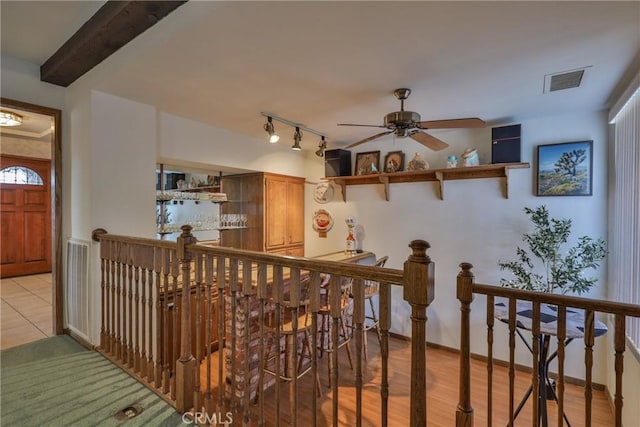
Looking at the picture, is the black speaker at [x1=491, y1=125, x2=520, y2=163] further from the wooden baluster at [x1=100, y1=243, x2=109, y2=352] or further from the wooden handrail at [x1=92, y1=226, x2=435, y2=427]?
the wooden baluster at [x1=100, y1=243, x2=109, y2=352]

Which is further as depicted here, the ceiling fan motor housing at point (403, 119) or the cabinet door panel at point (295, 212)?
the cabinet door panel at point (295, 212)

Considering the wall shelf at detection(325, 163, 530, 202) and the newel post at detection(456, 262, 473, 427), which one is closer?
the newel post at detection(456, 262, 473, 427)

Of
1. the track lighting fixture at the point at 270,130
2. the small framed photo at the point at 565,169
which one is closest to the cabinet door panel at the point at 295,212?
the track lighting fixture at the point at 270,130

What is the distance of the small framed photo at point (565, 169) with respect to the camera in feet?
9.87

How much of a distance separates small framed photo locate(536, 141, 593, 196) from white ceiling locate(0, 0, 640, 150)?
38 centimetres

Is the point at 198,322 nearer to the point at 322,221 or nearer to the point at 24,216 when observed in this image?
the point at 322,221

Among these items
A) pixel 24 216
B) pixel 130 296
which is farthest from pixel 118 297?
pixel 24 216

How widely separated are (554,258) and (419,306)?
2.61 metres

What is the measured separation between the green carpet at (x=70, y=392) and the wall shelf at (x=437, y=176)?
333cm

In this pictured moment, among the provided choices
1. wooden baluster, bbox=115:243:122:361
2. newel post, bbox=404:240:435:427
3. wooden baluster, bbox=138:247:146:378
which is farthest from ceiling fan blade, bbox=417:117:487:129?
wooden baluster, bbox=115:243:122:361

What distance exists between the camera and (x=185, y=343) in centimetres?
194

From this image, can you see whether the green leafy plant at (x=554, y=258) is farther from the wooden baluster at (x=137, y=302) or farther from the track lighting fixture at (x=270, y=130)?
the wooden baluster at (x=137, y=302)

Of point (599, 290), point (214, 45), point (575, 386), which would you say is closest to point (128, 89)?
point (214, 45)

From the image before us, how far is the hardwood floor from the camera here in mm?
2490
